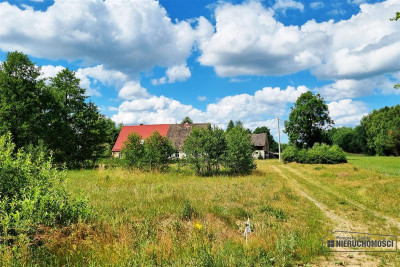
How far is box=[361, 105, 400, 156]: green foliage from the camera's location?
195 feet

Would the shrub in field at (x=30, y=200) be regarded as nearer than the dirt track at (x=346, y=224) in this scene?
Yes

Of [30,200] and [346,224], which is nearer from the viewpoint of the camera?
[30,200]

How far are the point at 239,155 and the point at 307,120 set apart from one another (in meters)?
34.5

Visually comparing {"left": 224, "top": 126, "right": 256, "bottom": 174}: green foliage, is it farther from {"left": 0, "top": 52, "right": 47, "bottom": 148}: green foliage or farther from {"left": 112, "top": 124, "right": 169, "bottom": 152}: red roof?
{"left": 112, "top": 124, "right": 169, "bottom": 152}: red roof

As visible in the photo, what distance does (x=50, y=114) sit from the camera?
31.6 m

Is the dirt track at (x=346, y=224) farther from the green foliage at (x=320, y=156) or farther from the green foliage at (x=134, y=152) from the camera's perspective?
the green foliage at (x=320, y=156)

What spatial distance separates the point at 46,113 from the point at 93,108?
277 inches

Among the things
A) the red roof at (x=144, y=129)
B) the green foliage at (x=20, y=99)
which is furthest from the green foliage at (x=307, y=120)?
the green foliage at (x=20, y=99)

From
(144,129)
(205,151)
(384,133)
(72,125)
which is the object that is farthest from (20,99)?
(384,133)

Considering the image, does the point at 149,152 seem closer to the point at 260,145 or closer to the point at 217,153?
the point at 217,153

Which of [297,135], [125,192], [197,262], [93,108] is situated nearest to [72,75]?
[93,108]
